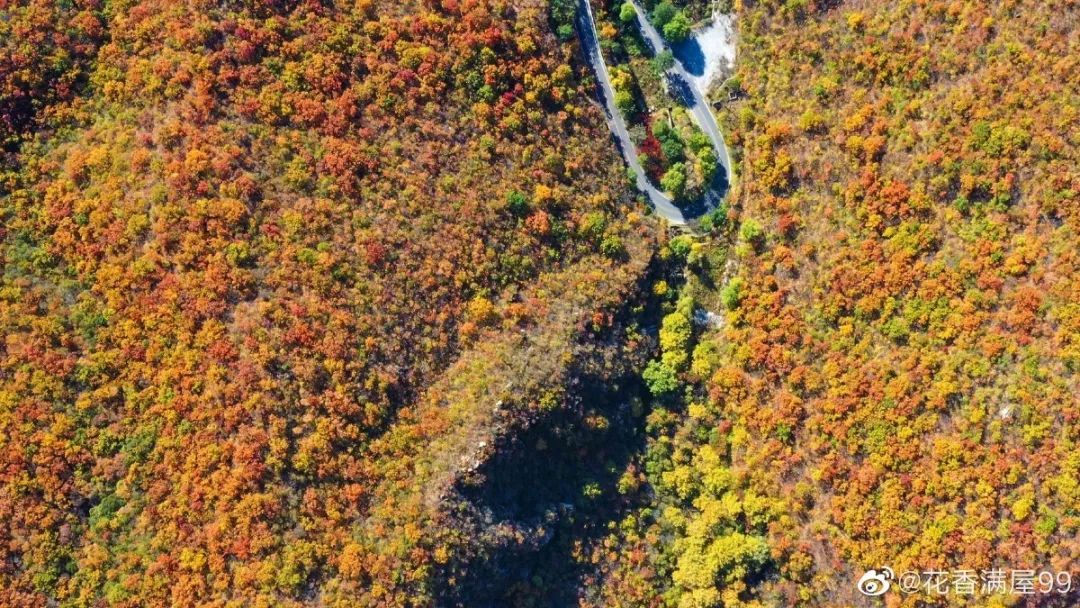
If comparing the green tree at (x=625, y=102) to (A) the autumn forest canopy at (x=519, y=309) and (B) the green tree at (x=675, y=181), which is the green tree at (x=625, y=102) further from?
(B) the green tree at (x=675, y=181)

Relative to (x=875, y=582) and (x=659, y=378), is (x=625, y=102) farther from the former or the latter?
(x=875, y=582)

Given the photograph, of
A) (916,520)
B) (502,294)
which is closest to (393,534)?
(502,294)

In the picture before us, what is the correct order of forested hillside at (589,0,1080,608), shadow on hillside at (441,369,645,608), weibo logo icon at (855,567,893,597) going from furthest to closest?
shadow on hillside at (441,369,645,608), weibo logo icon at (855,567,893,597), forested hillside at (589,0,1080,608)

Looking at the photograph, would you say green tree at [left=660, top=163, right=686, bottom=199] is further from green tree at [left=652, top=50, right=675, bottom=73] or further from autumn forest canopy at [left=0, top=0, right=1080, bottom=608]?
green tree at [left=652, top=50, right=675, bottom=73]

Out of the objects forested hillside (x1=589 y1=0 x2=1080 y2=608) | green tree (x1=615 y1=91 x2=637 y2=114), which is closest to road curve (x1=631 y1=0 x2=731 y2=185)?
forested hillside (x1=589 y1=0 x2=1080 y2=608)

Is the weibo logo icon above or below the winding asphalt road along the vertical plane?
below

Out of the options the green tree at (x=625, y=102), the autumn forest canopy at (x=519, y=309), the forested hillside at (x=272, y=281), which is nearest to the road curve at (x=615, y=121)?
the green tree at (x=625, y=102)

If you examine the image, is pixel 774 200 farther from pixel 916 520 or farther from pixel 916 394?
pixel 916 520
